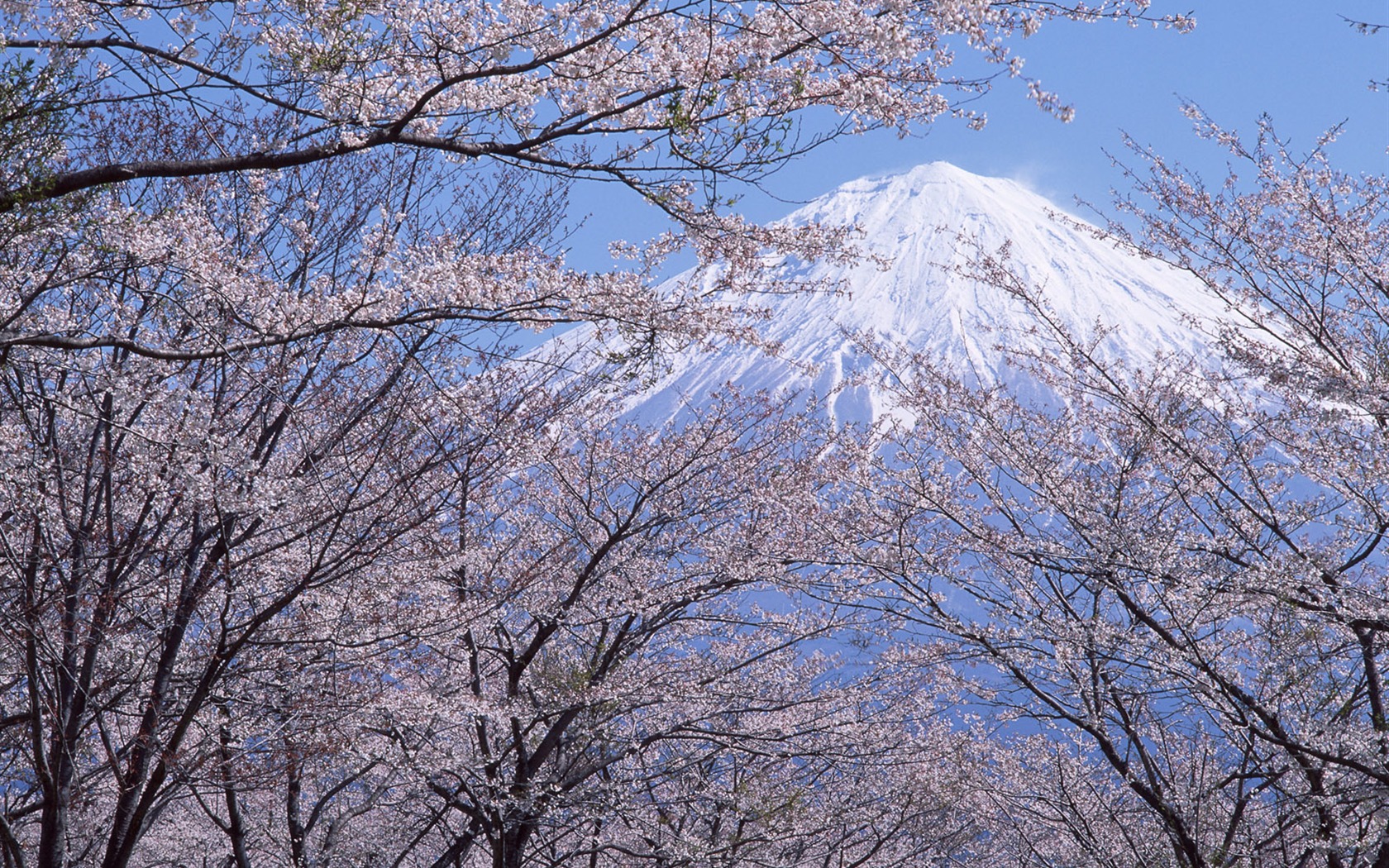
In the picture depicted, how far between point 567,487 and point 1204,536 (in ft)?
14.8

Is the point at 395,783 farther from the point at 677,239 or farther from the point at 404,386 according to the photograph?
the point at 677,239

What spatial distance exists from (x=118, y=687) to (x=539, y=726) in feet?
9.92

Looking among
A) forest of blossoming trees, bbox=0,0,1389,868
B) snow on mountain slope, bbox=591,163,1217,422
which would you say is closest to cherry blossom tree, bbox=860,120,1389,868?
forest of blossoming trees, bbox=0,0,1389,868

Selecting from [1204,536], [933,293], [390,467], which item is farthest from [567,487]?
[933,293]

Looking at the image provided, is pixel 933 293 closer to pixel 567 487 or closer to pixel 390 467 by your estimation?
pixel 567 487

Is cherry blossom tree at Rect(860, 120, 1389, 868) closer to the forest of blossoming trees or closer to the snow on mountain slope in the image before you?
the forest of blossoming trees

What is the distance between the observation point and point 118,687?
211 inches

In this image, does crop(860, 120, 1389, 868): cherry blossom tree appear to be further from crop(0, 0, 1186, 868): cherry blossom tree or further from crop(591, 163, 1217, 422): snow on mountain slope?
crop(591, 163, 1217, 422): snow on mountain slope

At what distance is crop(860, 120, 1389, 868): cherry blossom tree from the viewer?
3.75 m

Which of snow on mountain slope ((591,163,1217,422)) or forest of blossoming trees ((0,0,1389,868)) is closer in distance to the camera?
forest of blossoming trees ((0,0,1389,868))

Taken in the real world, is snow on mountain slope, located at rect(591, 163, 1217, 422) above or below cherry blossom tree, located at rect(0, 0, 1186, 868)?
above

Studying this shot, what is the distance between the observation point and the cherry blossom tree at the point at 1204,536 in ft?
12.3

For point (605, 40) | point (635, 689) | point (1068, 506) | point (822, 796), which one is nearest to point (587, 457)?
point (635, 689)

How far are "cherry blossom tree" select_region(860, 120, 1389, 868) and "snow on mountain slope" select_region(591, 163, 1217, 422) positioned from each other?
108 feet
